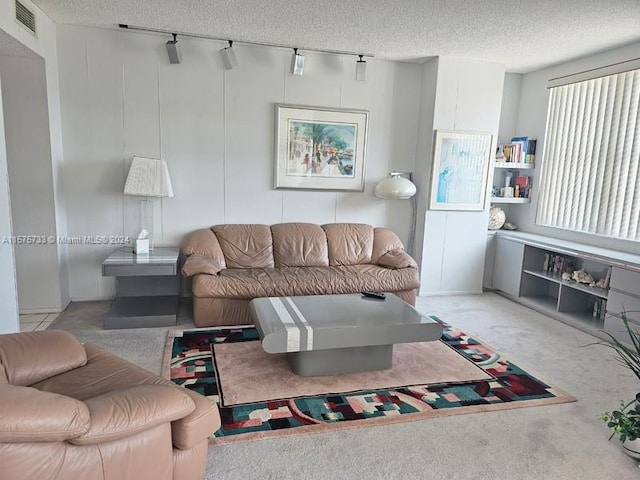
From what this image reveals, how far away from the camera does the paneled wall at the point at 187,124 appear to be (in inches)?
163

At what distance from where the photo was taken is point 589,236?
14.6 feet

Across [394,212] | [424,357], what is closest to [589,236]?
[394,212]

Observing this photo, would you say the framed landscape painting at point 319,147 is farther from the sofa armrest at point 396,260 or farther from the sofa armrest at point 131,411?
the sofa armrest at point 131,411

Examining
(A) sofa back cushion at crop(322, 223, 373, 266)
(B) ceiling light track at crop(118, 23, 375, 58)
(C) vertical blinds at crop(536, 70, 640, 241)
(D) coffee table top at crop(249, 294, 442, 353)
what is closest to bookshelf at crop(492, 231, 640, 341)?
(C) vertical blinds at crop(536, 70, 640, 241)

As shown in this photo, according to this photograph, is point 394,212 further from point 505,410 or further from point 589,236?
point 505,410

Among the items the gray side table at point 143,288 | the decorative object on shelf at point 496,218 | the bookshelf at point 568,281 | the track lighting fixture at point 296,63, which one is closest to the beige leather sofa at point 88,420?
the gray side table at point 143,288

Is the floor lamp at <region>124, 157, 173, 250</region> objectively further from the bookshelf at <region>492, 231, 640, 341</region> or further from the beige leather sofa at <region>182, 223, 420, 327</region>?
the bookshelf at <region>492, 231, 640, 341</region>

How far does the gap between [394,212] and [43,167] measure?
3.61m

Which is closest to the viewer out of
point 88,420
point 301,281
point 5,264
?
point 88,420

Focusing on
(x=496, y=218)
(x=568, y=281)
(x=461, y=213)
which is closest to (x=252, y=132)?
(x=461, y=213)

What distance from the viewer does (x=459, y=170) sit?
192 inches

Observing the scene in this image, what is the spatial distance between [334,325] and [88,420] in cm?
160

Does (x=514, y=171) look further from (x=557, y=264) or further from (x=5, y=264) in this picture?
(x=5, y=264)

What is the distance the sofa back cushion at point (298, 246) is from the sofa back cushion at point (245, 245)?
3.7 inches
